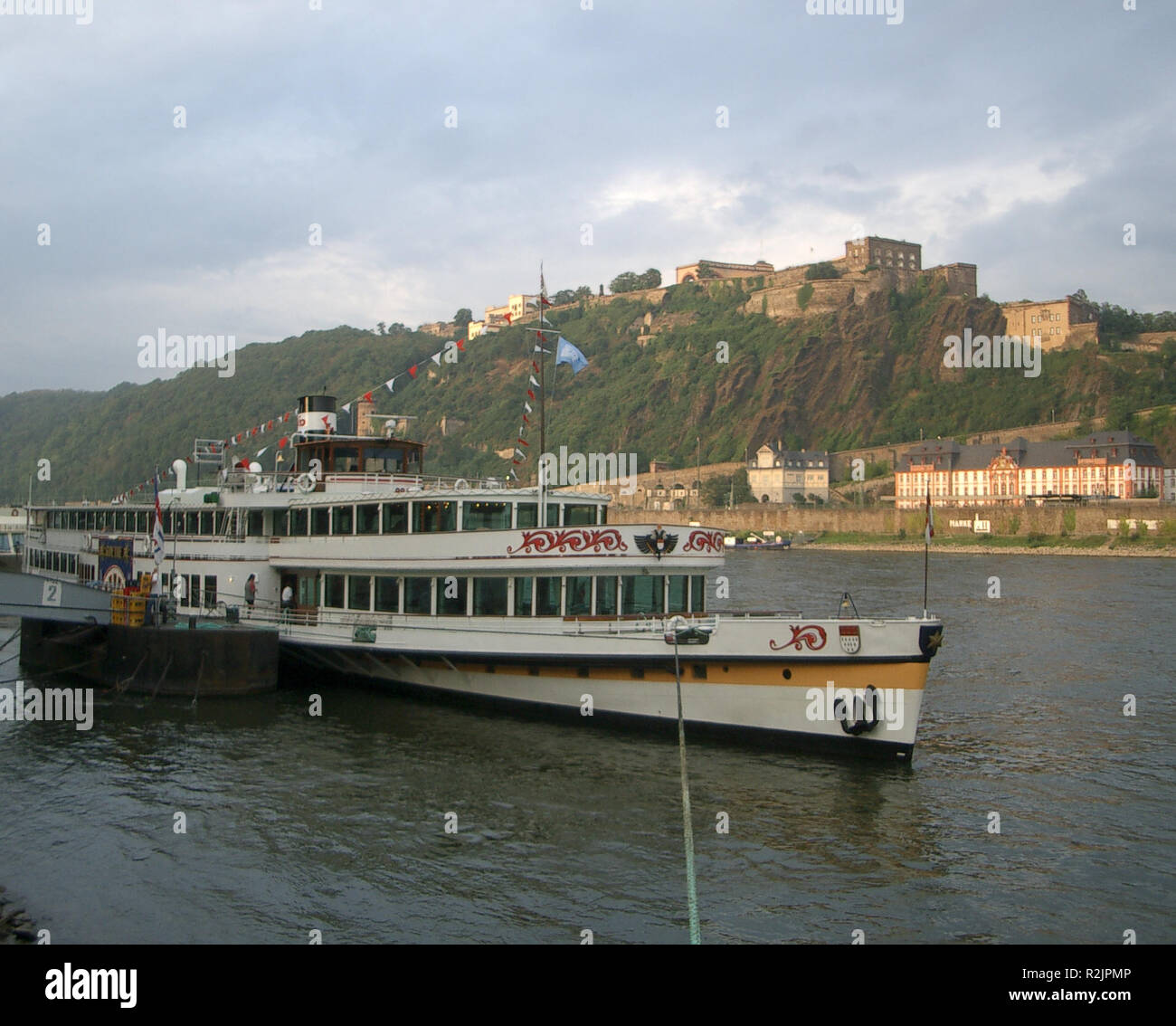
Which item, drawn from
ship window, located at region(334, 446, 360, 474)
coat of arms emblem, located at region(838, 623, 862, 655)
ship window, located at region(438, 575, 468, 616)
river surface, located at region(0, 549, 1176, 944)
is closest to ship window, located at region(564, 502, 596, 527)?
ship window, located at region(438, 575, 468, 616)

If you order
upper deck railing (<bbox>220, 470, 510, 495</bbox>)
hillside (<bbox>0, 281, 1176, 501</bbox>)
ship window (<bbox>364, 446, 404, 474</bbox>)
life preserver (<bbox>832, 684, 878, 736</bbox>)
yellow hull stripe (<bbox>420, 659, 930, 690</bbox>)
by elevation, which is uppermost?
hillside (<bbox>0, 281, 1176, 501</bbox>)

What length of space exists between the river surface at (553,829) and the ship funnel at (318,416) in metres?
7.37

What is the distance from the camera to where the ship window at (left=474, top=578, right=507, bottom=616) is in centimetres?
2136

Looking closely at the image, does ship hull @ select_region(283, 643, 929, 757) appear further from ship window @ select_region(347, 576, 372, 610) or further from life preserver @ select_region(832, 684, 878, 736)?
ship window @ select_region(347, 576, 372, 610)

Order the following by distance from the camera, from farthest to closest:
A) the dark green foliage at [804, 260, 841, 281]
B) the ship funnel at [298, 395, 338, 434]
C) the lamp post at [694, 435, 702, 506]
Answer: the dark green foliage at [804, 260, 841, 281] < the lamp post at [694, 435, 702, 506] < the ship funnel at [298, 395, 338, 434]

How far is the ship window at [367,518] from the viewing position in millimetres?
23469

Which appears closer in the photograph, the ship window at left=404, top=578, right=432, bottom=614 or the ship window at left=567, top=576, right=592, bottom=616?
the ship window at left=567, top=576, right=592, bottom=616

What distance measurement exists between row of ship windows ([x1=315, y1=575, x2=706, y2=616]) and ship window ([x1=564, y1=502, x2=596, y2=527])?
6.41 ft

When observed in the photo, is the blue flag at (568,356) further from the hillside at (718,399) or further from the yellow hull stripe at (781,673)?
the hillside at (718,399)

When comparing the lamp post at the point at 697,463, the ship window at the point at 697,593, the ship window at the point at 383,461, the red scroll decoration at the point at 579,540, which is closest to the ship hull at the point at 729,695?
the red scroll decoration at the point at 579,540

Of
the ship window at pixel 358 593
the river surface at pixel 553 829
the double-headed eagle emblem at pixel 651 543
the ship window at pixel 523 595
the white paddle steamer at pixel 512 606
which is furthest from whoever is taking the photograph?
the ship window at pixel 358 593

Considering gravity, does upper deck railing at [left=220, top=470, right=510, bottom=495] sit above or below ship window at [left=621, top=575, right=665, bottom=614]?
above

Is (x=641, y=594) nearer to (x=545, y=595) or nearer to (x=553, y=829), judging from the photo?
(x=545, y=595)
